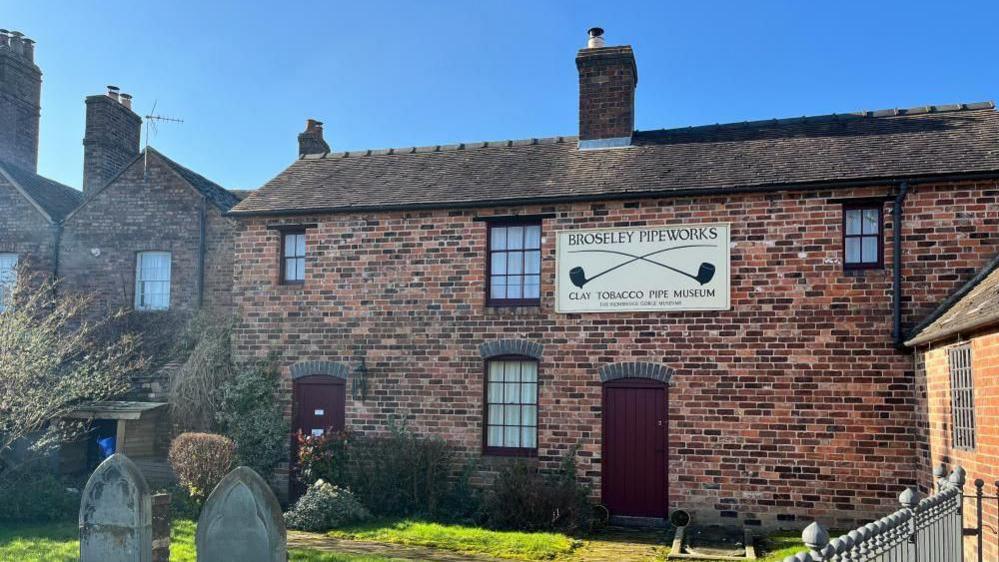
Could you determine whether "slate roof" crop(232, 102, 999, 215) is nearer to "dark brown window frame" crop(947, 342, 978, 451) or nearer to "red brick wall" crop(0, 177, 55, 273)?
"dark brown window frame" crop(947, 342, 978, 451)

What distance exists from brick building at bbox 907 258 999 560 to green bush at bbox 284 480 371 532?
8.77 m

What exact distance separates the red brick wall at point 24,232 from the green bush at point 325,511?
11623 millimetres

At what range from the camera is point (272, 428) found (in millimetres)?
15492

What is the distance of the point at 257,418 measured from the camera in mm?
15492

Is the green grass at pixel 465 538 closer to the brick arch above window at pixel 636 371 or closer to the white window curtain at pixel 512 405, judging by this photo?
the white window curtain at pixel 512 405

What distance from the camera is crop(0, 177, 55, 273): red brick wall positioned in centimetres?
2103

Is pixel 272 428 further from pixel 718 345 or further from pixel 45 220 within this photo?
pixel 45 220

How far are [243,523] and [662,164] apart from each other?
32.2ft

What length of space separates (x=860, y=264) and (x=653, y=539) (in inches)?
213

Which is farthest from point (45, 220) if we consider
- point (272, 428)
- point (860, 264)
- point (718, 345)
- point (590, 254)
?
point (860, 264)

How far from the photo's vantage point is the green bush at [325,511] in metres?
13.3

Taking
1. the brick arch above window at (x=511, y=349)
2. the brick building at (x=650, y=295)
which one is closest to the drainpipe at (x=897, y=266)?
the brick building at (x=650, y=295)

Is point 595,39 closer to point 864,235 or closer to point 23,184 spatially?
point 864,235

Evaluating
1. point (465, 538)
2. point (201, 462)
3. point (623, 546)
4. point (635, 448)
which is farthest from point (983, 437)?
point (201, 462)
